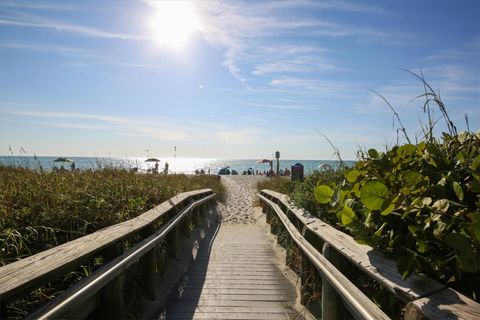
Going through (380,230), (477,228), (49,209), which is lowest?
(49,209)

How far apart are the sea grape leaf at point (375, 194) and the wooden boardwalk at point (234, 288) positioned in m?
2.29

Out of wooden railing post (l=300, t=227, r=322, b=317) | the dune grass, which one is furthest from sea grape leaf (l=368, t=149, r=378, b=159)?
the dune grass

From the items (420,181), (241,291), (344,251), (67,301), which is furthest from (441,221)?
(241,291)

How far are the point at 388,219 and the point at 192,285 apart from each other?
3.38 metres

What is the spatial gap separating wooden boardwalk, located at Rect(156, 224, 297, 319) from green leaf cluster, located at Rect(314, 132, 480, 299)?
79.6 inches

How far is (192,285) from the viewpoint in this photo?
191 inches

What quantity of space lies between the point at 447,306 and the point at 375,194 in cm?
72

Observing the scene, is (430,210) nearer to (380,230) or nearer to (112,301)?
(380,230)

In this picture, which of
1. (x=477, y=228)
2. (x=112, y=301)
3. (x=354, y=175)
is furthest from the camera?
(x=112, y=301)

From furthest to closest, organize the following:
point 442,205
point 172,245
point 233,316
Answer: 1. point 172,245
2. point 233,316
3. point 442,205

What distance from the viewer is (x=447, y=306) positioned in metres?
1.62

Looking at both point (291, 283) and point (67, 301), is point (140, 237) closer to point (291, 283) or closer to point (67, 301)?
point (291, 283)

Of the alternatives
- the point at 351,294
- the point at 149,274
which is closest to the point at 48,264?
the point at 351,294

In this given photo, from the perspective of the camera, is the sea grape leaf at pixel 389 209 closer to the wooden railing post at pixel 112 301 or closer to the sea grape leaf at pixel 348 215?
the sea grape leaf at pixel 348 215
